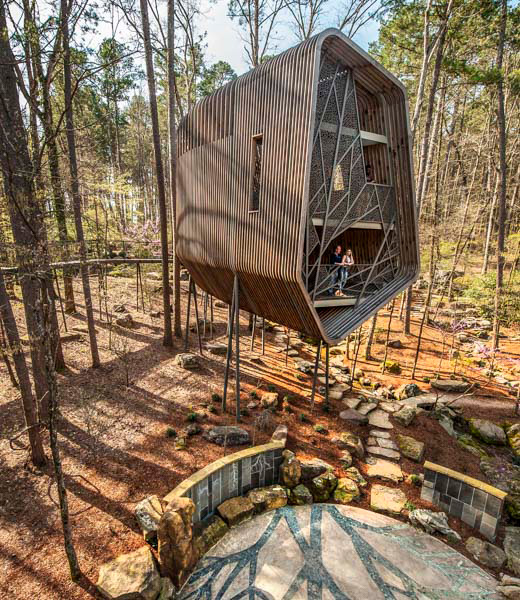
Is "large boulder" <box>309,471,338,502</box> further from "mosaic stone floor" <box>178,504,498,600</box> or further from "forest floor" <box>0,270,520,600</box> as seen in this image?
"forest floor" <box>0,270,520,600</box>

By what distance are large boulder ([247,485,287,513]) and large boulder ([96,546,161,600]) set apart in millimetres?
2266

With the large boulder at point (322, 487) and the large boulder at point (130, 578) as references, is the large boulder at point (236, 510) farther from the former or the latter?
the large boulder at point (130, 578)

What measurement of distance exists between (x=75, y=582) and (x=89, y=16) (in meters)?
10.5

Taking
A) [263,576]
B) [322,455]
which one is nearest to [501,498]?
[322,455]

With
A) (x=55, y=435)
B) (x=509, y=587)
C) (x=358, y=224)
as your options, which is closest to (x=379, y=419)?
(x=509, y=587)

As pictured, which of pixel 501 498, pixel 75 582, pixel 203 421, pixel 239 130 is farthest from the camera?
pixel 203 421

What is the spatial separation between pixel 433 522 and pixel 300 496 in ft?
8.76

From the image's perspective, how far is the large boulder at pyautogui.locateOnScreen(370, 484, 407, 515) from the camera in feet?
21.5

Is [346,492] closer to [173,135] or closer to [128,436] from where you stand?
[128,436]

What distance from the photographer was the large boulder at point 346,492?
6738 millimetres

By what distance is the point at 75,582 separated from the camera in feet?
14.6

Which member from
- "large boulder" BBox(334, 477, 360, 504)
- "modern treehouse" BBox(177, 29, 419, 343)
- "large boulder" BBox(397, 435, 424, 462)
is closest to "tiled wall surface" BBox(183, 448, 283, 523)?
"large boulder" BBox(334, 477, 360, 504)

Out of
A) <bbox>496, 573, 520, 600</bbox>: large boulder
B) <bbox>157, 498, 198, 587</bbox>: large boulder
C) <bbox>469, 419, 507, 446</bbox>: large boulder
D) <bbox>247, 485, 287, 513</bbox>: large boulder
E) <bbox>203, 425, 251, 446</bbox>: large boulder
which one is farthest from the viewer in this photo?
<bbox>469, 419, 507, 446</bbox>: large boulder

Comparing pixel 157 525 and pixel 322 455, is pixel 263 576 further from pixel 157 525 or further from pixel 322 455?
pixel 322 455
